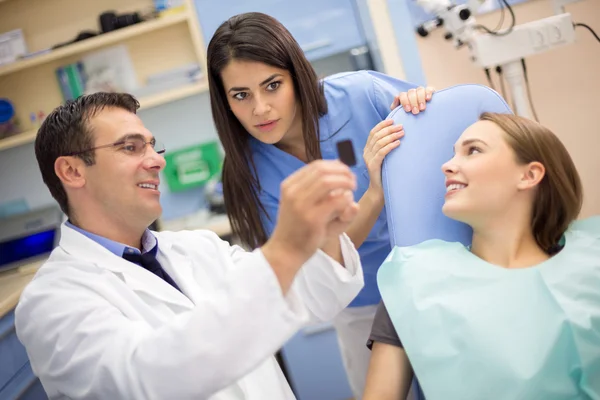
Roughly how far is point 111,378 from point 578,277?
860mm

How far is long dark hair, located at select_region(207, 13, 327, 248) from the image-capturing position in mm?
1354

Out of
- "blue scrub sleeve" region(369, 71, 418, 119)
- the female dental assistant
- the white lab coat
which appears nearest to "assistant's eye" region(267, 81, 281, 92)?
the female dental assistant

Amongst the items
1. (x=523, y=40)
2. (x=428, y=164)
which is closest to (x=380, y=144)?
(x=428, y=164)

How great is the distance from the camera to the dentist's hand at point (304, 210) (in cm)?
72

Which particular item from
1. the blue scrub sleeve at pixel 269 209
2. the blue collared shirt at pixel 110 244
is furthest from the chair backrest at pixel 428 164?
the blue collared shirt at pixel 110 244

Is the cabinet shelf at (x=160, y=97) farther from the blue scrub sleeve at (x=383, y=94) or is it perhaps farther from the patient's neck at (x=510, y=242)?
the patient's neck at (x=510, y=242)

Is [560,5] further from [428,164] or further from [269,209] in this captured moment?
[269,209]

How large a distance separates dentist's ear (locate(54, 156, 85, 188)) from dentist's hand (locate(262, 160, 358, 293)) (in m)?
0.60

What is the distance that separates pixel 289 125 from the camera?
145cm

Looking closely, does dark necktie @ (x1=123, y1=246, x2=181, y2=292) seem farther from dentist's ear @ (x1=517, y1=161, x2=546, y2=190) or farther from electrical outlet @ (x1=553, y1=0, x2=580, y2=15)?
electrical outlet @ (x1=553, y1=0, x2=580, y2=15)

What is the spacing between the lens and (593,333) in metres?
1.01

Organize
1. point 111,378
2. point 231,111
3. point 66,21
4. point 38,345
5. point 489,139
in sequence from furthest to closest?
point 66,21 → point 231,111 → point 489,139 → point 38,345 → point 111,378

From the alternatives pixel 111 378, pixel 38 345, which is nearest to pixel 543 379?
pixel 111 378

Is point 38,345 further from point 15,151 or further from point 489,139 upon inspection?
point 15,151
